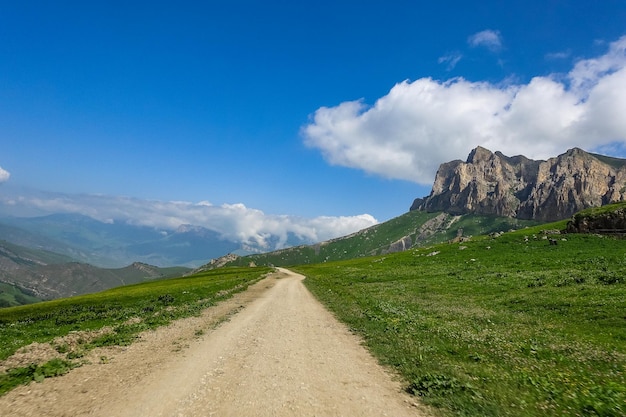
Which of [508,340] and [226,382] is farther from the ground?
[508,340]

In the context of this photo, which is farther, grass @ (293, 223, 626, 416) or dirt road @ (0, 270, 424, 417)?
grass @ (293, 223, 626, 416)

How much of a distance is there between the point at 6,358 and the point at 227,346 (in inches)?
425

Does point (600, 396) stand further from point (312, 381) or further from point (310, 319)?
point (310, 319)

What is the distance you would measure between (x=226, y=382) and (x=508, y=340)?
15230 millimetres

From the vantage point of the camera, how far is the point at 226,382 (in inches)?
517

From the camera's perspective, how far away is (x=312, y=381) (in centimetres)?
1323

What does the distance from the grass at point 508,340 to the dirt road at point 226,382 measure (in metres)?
1.91

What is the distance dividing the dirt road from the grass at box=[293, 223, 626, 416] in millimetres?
1905

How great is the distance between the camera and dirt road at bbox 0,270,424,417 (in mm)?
10805

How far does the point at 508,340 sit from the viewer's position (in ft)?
59.9

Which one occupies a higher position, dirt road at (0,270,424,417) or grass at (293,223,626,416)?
grass at (293,223,626,416)

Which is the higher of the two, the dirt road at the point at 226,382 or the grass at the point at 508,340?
the grass at the point at 508,340

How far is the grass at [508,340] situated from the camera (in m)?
11.0

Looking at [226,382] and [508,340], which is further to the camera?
[508,340]
